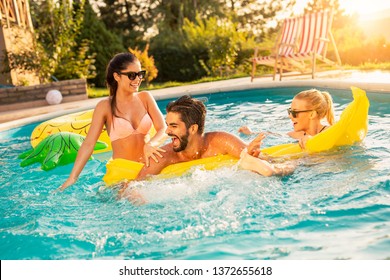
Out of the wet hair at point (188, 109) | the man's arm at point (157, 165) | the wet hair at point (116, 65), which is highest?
the wet hair at point (116, 65)

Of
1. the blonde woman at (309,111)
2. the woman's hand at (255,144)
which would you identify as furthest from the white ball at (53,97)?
the woman's hand at (255,144)

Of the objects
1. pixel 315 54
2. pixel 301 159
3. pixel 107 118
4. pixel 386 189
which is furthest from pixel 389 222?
pixel 315 54

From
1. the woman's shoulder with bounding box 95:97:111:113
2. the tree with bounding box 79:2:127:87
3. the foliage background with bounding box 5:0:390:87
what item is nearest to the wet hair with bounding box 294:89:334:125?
the woman's shoulder with bounding box 95:97:111:113

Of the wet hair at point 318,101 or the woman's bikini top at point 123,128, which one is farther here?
the wet hair at point 318,101

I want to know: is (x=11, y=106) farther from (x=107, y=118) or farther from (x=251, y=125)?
(x=107, y=118)

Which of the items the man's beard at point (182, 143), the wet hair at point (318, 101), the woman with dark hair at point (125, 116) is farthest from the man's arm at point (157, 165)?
the wet hair at point (318, 101)

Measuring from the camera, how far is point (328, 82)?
7.63 m

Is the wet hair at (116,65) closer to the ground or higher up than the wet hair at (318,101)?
higher up

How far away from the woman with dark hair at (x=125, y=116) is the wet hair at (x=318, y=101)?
1.24 metres

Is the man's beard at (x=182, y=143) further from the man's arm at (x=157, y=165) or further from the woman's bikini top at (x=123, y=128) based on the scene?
the woman's bikini top at (x=123, y=128)

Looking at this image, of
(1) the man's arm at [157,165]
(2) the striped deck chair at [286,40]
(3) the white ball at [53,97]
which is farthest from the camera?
(3) the white ball at [53,97]

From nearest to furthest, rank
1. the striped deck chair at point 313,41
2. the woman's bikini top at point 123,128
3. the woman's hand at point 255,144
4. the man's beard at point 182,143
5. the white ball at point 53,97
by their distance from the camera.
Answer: the woman's hand at point 255,144, the man's beard at point 182,143, the woman's bikini top at point 123,128, the striped deck chair at point 313,41, the white ball at point 53,97

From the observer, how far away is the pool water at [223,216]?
2379mm
